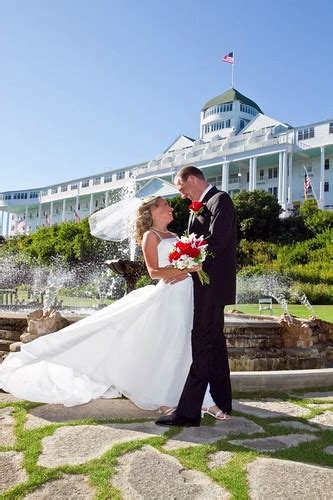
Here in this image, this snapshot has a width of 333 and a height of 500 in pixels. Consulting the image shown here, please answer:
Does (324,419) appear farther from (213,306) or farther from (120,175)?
(120,175)

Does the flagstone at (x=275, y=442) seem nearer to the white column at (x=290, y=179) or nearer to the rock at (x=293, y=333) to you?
the rock at (x=293, y=333)

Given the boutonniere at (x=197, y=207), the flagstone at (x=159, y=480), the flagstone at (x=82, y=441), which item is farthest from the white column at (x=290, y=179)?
the flagstone at (x=159, y=480)

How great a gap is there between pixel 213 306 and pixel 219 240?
22.1 inches

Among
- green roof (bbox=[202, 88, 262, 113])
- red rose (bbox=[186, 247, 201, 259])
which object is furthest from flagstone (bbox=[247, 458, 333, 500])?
green roof (bbox=[202, 88, 262, 113])

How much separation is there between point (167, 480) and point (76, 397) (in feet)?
6.43

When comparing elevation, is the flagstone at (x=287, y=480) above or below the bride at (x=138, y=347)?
below

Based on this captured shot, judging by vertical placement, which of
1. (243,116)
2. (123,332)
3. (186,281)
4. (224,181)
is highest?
(243,116)

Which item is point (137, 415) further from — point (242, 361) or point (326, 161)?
point (326, 161)

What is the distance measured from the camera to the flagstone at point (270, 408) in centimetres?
488

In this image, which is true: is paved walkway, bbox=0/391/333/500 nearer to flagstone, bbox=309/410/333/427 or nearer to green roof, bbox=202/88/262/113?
flagstone, bbox=309/410/333/427

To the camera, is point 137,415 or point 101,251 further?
point 101,251

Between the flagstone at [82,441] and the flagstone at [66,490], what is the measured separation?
264mm

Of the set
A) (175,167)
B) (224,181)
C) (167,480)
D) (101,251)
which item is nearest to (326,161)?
(224,181)

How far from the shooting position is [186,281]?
4.92 metres
